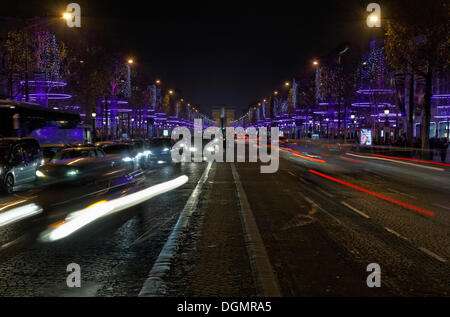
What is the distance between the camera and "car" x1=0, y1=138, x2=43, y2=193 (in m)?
14.1

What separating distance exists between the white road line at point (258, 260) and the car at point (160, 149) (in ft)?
55.9

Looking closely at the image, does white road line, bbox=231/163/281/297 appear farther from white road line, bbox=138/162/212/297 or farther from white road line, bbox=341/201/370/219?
white road line, bbox=341/201/370/219

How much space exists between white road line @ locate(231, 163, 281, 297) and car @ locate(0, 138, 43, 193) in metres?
8.22

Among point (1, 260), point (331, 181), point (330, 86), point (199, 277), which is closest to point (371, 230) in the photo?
point (199, 277)

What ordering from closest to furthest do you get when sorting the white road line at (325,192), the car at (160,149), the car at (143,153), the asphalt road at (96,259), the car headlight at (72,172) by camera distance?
1. the asphalt road at (96,259)
2. the white road line at (325,192)
3. the car headlight at (72,172)
4. the car at (143,153)
5. the car at (160,149)

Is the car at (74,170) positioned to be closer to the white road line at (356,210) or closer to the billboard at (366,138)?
the white road line at (356,210)

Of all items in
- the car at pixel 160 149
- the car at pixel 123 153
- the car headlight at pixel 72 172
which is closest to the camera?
the car headlight at pixel 72 172

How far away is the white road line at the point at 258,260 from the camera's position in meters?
4.91

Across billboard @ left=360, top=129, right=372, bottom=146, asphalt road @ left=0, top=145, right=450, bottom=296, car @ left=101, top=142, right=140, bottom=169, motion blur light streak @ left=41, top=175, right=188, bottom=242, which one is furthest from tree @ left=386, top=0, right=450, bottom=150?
motion blur light streak @ left=41, top=175, right=188, bottom=242

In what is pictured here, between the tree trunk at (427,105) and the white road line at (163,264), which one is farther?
the tree trunk at (427,105)

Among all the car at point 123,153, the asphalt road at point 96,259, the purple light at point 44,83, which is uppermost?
the purple light at point 44,83

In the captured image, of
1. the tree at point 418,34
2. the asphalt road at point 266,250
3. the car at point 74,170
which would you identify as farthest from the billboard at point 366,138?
the car at point 74,170
